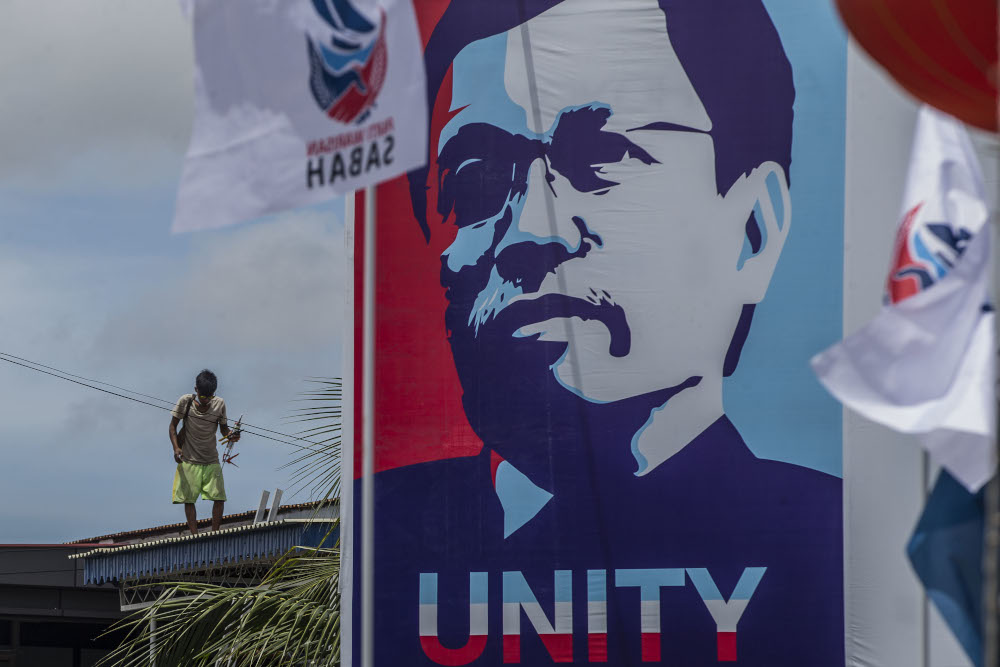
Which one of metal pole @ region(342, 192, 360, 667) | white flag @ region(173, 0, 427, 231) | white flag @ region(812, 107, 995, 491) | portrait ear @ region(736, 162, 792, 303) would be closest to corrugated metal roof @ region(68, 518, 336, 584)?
metal pole @ region(342, 192, 360, 667)

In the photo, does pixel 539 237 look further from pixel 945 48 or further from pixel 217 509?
pixel 217 509

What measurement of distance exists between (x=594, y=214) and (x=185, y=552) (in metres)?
6.54

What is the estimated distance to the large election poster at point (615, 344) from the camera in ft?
26.2

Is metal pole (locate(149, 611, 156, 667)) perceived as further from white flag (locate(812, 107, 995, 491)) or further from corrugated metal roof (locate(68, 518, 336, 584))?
white flag (locate(812, 107, 995, 491))

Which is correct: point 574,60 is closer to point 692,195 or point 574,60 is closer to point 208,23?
point 692,195

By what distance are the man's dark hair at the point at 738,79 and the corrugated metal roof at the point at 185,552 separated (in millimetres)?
5483

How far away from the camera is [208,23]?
21.9 feet

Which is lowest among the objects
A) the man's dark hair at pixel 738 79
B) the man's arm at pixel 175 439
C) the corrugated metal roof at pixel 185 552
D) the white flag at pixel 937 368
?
the corrugated metal roof at pixel 185 552

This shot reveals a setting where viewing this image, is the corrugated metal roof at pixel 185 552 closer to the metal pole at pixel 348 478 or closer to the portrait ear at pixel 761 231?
the metal pole at pixel 348 478

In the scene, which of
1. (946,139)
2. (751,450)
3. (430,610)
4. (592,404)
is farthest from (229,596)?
(946,139)

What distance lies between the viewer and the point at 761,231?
26.8ft

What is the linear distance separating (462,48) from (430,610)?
3.71 meters

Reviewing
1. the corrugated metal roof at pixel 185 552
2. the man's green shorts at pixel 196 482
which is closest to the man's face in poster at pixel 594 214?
the man's green shorts at pixel 196 482

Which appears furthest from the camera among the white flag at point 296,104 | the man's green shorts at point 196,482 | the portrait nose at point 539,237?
the man's green shorts at point 196,482
